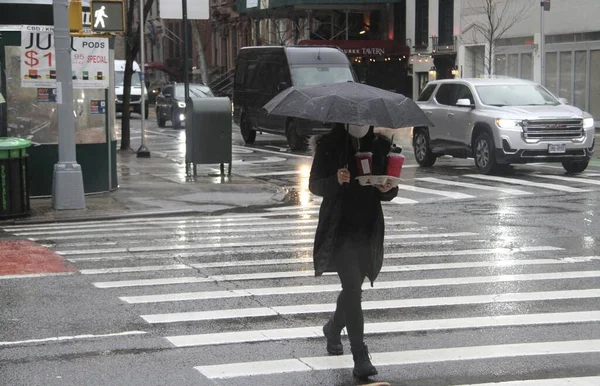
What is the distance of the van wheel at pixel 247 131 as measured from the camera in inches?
1180

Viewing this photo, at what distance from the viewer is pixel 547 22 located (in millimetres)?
38219

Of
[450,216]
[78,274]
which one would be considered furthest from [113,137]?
[78,274]

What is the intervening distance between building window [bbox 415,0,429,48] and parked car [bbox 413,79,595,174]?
27220 millimetres

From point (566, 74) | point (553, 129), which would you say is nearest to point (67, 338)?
point (553, 129)

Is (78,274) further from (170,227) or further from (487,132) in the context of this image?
(487,132)

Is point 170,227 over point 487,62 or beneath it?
beneath

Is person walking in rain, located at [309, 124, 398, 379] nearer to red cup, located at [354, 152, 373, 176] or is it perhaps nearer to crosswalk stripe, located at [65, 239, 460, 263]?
red cup, located at [354, 152, 373, 176]

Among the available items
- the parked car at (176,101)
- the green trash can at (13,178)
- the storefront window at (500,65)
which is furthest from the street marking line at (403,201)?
the storefront window at (500,65)

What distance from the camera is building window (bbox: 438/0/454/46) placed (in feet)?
153

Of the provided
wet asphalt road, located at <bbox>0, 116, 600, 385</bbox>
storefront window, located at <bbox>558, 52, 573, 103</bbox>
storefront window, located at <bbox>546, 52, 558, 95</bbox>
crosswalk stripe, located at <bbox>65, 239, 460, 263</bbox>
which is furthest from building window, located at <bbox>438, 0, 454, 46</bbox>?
crosswalk stripe, located at <bbox>65, 239, 460, 263</bbox>

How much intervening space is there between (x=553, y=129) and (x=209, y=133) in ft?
22.1

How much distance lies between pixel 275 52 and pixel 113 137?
11.1 meters

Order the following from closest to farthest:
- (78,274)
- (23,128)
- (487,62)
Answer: (78,274) < (23,128) < (487,62)

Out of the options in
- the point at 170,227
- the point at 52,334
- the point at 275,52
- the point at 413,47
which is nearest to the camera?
the point at 52,334
